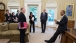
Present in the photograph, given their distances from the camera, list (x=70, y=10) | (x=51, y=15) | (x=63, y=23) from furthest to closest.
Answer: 1. (x=51, y=15)
2. (x=70, y=10)
3. (x=63, y=23)

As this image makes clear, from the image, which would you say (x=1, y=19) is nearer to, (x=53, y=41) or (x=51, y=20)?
(x=51, y=20)

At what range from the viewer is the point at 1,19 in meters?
9.94

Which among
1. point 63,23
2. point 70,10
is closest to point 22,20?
point 63,23

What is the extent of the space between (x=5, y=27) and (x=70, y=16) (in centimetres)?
635

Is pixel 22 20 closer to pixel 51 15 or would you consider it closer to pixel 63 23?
pixel 63 23

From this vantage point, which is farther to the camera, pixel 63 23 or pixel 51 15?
pixel 51 15

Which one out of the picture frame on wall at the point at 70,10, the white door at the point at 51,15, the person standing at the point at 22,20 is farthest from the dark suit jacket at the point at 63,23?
the white door at the point at 51,15

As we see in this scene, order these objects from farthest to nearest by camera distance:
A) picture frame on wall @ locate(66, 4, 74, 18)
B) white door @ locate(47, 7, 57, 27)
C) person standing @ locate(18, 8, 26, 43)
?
white door @ locate(47, 7, 57, 27), picture frame on wall @ locate(66, 4, 74, 18), person standing @ locate(18, 8, 26, 43)

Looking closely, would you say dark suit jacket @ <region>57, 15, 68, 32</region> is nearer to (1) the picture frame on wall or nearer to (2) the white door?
(1) the picture frame on wall

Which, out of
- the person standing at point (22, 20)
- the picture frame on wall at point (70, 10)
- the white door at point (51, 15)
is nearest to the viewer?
the person standing at point (22, 20)

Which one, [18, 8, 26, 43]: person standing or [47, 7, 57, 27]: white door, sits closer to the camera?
[18, 8, 26, 43]: person standing

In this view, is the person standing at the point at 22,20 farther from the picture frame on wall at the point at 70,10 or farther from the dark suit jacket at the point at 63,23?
the picture frame on wall at the point at 70,10

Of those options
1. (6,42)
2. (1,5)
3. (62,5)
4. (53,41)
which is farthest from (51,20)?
(6,42)

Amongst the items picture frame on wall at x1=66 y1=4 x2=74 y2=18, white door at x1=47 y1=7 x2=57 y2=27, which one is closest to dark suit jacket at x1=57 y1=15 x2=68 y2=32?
picture frame on wall at x1=66 y1=4 x2=74 y2=18
